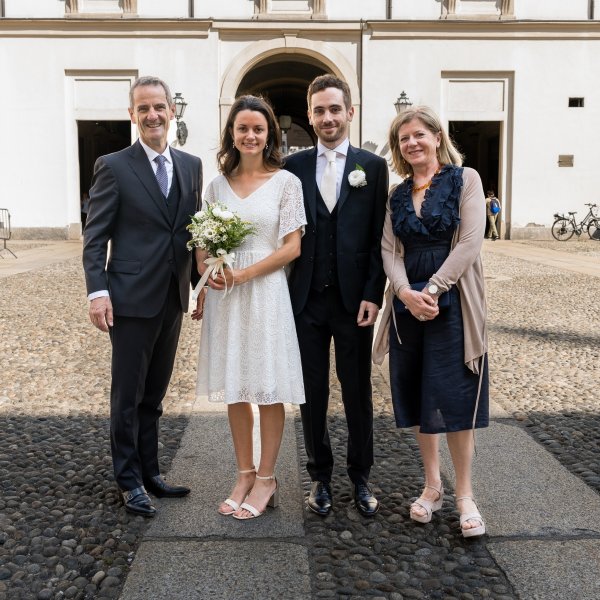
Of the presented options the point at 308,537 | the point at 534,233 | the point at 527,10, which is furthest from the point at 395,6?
the point at 308,537

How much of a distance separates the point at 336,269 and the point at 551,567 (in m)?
1.34

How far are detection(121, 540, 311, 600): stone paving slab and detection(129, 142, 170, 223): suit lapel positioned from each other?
1283 millimetres

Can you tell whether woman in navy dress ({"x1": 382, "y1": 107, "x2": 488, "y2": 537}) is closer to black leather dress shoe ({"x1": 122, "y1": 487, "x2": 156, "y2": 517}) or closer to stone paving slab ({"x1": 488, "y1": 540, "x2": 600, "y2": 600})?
stone paving slab ({"x1": 488, "y1": 540, "x2": 600, "y2": 600})

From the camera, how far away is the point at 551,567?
261 cm

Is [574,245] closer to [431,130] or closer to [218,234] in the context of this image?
[431,130]

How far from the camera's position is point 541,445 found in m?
4.00

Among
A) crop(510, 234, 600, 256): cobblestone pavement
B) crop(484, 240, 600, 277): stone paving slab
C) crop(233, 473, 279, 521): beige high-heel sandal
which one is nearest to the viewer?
crop(233, 473, 279, 521): beige high-heel sandal

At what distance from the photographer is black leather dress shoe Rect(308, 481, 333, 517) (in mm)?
3115

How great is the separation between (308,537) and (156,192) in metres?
1.47

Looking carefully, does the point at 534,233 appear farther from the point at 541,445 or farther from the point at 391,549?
the point at 391,549

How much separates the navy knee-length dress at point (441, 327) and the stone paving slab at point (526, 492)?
0.41 m

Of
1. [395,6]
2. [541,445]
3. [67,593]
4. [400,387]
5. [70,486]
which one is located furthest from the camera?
[395,6]

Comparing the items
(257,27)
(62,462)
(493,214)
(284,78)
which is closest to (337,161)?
(62,462)

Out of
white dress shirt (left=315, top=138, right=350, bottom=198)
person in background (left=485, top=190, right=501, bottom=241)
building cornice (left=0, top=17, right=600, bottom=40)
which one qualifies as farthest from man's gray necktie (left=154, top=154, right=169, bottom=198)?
person in background (left=485, top=190, right=501, bottom=241)
